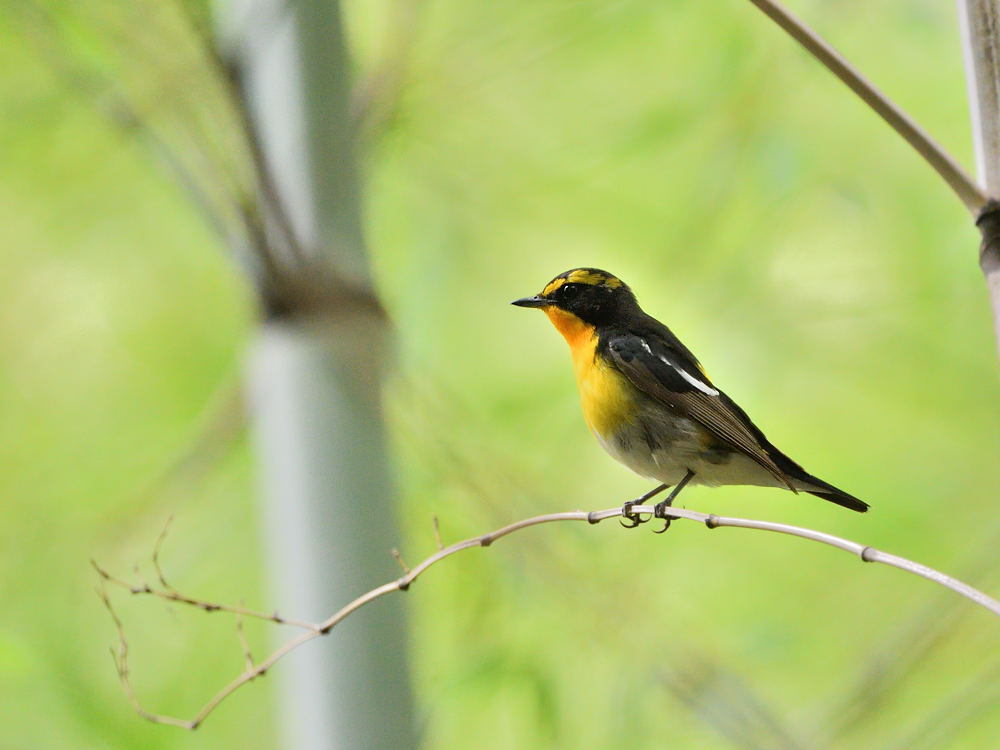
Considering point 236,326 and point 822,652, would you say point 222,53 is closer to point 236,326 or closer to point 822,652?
point 236,326

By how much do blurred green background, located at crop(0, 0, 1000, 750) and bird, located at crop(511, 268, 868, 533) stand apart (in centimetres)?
30

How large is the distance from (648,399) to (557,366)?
1519 millimetres

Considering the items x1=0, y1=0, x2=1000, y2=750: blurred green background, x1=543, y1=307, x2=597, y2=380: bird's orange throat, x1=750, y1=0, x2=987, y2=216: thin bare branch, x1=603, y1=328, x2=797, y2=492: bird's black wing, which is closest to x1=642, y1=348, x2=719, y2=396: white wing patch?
x1=603, y1=328, x2=797, y2=492: bird's black wing

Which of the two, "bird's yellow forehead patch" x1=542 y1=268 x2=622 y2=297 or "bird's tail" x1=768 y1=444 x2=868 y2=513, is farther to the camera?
"bird's yellow forehead patch" x1=542 y1=268 x2=622 y2=297

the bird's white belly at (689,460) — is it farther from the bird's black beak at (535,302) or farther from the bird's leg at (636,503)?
the bird's black beak at (535,302)

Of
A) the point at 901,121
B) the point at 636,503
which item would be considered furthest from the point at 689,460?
the point at 901,121

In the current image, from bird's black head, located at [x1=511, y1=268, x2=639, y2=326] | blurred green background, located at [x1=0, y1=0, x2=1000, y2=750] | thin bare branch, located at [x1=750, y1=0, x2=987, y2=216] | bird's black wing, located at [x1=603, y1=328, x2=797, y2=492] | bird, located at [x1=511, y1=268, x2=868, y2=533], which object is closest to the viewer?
thin bare branch, located at [x1=750, y1=0, x2=987, y2=216]

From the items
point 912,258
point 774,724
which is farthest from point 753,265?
point 774,724

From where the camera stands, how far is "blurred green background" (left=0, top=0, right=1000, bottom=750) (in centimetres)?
266

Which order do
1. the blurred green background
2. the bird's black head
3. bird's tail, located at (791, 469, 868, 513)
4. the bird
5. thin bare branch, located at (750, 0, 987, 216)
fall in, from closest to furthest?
thin bare branch, located at (750, 0, 987, 216) < bird's tail, located at (791, 469, 868, 513) < the bird < the bird's black head < the blurred green background

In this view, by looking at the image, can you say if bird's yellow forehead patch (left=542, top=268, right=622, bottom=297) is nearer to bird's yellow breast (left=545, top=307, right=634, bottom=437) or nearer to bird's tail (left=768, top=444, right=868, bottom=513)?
bird's yellow breast (left=545, top=307, right=634, bottom=437)

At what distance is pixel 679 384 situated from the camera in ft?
7.12

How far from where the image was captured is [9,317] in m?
3.83

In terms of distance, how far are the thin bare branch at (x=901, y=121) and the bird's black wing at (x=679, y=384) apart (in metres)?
0.91
